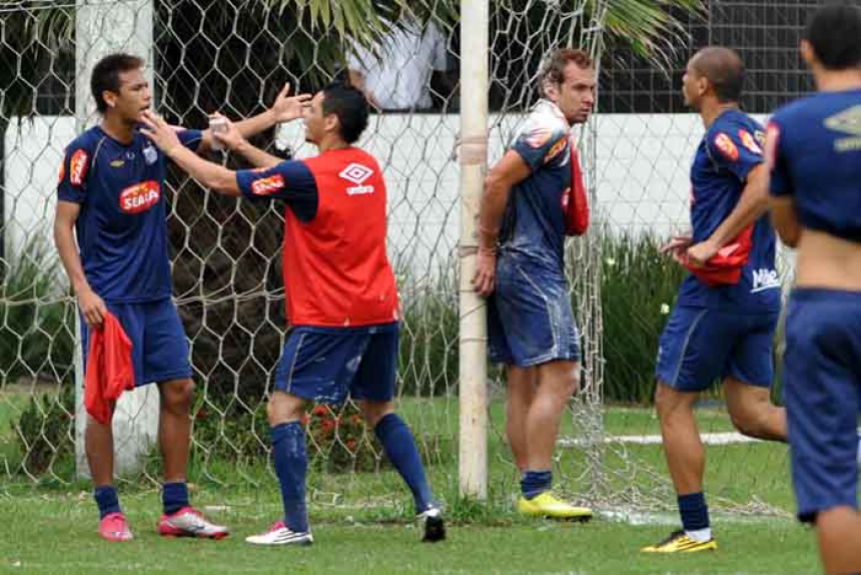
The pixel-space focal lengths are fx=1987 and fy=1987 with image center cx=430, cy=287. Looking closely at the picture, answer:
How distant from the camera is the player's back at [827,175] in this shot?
5418mm

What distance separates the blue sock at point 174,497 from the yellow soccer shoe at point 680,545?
1.96 meters

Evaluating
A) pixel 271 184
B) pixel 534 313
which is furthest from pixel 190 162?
pixel 534 313

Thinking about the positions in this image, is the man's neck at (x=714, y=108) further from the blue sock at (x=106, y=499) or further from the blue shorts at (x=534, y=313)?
the blue sock at (x=106, y=499)

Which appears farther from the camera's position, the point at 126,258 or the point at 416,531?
the point at 416,531

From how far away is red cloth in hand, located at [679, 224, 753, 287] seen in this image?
758 cm

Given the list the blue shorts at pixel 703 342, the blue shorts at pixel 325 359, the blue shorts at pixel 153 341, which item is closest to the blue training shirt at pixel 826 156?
the blue shorts at pixel 703 342

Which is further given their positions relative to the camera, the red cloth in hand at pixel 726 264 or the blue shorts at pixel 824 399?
the red cloth in hand at pixel 726 264

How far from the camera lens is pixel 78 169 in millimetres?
8172

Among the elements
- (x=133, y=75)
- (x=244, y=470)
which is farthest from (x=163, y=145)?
(x=244, y=470)

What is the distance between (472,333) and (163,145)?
165 cm

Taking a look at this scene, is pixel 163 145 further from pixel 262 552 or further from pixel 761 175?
pixel 761 175

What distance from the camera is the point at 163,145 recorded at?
8.06 meters

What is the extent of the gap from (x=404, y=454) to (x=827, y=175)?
10.1 ft

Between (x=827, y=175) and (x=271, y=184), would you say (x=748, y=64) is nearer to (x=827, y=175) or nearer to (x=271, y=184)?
(x=271, y=184)
